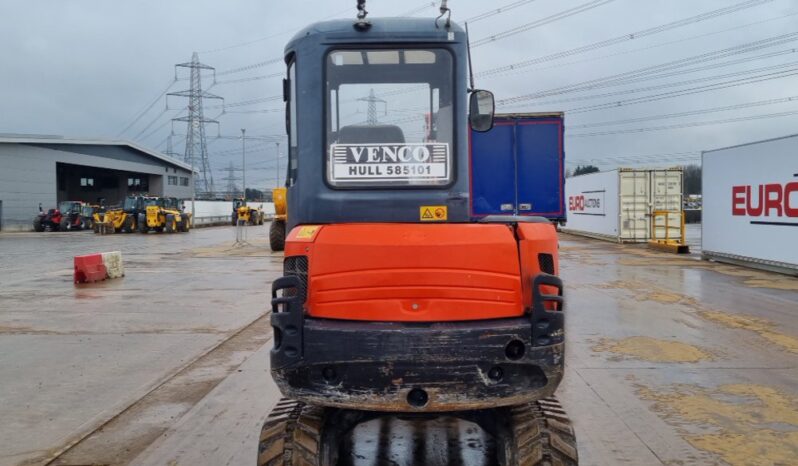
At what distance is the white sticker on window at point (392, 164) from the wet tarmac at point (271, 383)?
2185mm

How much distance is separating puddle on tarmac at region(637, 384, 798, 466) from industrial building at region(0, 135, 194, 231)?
5364cm

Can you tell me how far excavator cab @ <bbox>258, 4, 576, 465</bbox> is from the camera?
11.6 feet

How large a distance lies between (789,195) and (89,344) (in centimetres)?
1564

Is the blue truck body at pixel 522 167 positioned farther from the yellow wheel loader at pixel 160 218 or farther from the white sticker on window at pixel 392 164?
the yellow wheel loader at pixel 160 218

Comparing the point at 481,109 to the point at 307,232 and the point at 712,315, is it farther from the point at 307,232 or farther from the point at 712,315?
the point at 712,315

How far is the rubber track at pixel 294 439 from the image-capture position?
3.79 meters

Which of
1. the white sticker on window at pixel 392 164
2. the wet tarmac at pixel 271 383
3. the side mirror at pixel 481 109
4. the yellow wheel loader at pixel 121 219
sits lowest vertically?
the wet tarmac at pixel 271 383

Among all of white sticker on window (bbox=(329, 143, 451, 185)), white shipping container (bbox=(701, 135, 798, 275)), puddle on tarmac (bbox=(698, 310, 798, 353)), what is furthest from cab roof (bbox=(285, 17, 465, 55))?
white shipping container (bbox=(701, 135, 798, 275))

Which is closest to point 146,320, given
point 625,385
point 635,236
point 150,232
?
point 625,385

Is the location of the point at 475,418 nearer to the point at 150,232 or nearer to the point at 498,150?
the point at 498,150

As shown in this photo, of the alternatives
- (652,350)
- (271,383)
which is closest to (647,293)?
(652,350)

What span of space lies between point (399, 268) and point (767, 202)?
1659 cm

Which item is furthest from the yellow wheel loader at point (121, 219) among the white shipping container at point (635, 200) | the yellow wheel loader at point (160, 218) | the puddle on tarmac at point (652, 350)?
the puddle on tarmac at point (652, 350)

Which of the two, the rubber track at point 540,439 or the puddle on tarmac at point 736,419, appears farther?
the puddle on tarmac at point 736,419
